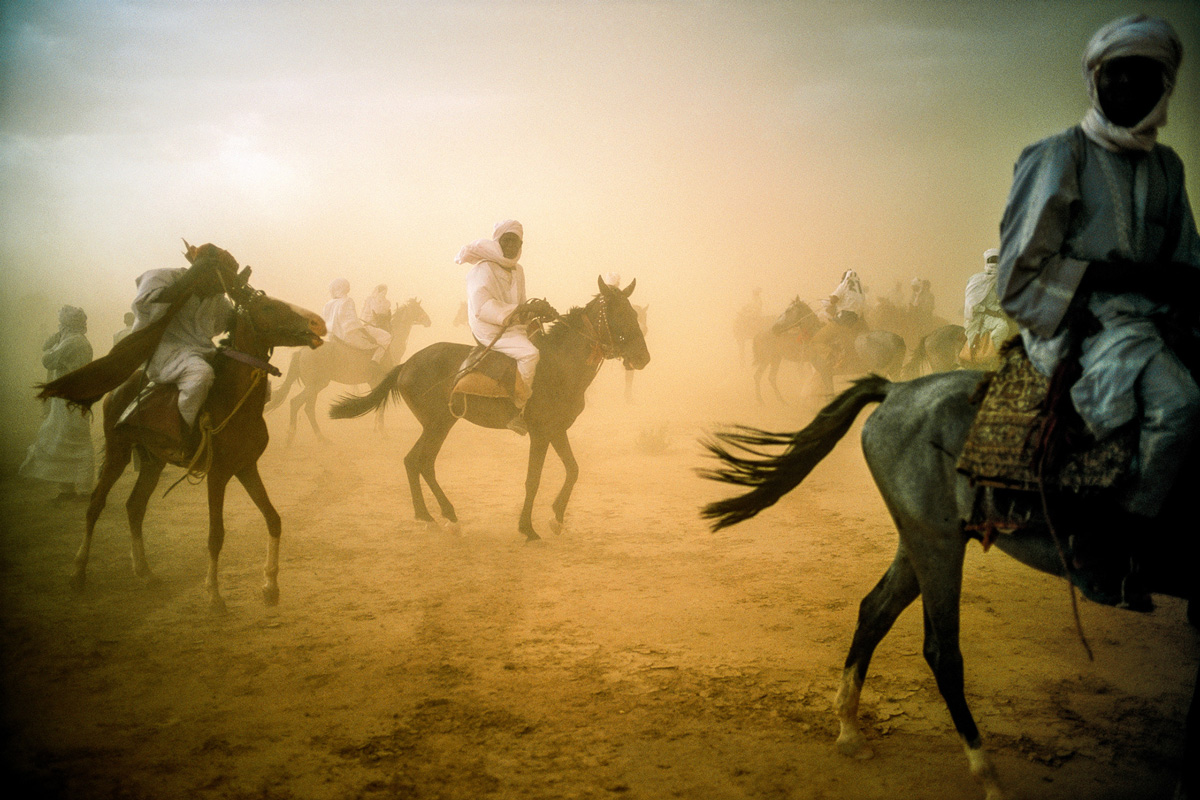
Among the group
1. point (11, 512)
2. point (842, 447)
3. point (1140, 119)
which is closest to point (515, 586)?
point (1140, 119)

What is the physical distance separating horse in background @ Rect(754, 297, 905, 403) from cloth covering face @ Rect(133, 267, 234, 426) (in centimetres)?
1282

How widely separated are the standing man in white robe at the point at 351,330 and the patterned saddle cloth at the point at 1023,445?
11.6 metres

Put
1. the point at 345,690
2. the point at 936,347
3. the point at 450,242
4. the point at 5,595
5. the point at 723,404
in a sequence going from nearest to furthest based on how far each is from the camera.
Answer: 1. the point at 345,690
2. the point at 5,595
3. the point at 936,347
4. the point at 723,404
5. the point at 450,242

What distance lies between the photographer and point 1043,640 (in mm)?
4047

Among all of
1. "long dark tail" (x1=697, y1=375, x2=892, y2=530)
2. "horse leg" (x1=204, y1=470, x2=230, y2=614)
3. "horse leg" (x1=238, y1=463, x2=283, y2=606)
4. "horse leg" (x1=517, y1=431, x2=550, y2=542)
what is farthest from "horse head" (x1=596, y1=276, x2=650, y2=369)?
"horse leg" (x1=204, y1=470, x2=230, y2=614)

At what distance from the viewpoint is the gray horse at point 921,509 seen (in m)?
2.60

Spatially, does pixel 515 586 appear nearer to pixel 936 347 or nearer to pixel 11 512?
pixel 11 512

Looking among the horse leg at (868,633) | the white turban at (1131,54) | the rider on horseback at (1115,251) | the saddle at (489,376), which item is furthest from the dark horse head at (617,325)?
the white turban at (1131,54)

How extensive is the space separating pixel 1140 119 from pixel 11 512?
10.6m

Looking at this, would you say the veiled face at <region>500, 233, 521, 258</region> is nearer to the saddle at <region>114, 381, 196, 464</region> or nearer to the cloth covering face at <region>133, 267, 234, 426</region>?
the cloth covering face at <region>133, 267, 234, 426</region>

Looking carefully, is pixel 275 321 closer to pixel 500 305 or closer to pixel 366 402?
pixel 366 402

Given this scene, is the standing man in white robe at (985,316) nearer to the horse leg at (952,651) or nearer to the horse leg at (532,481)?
the horse leg at (532,481)

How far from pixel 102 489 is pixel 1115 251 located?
6.75 meters

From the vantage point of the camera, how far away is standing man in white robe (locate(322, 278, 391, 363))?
40.0 ft
